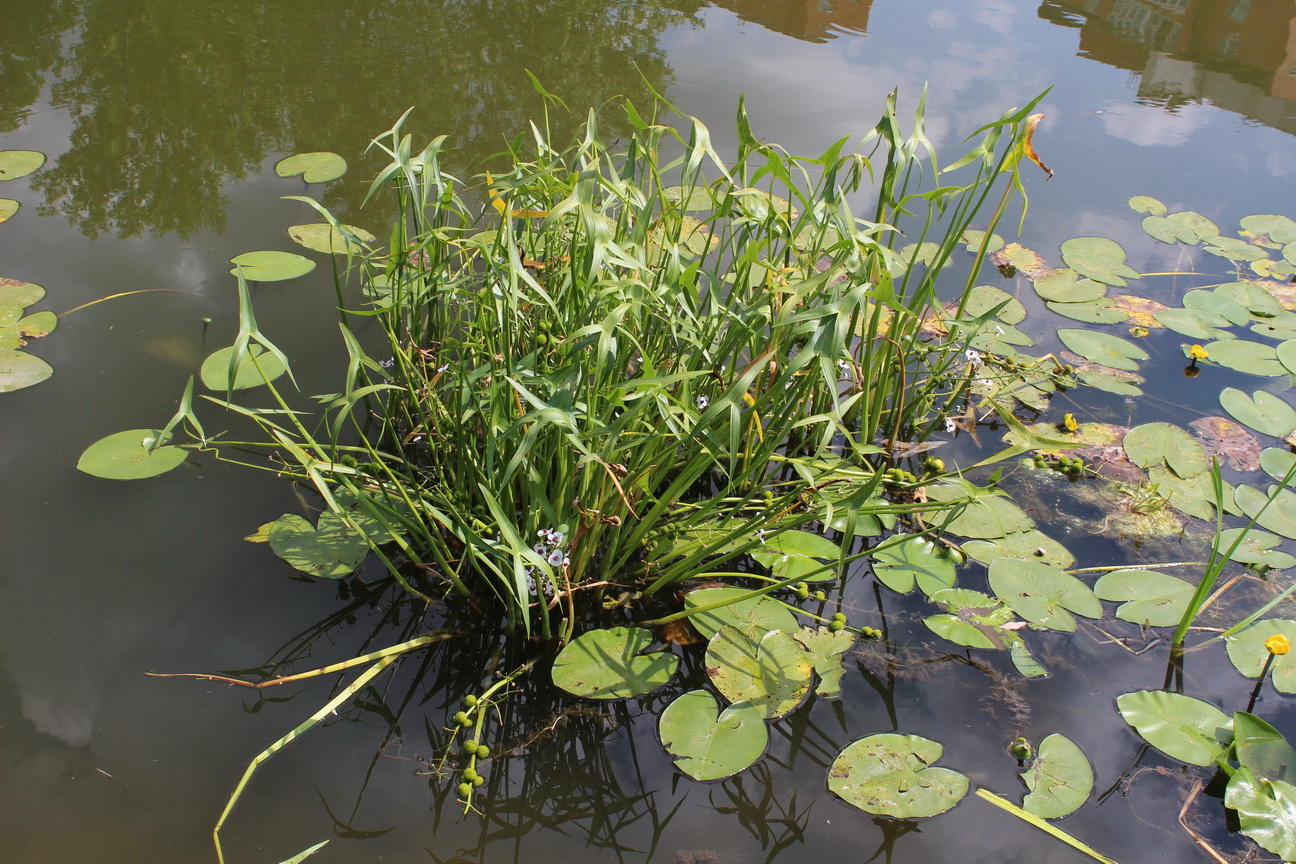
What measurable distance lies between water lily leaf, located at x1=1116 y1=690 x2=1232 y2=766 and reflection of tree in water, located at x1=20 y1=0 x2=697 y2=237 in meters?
2.06

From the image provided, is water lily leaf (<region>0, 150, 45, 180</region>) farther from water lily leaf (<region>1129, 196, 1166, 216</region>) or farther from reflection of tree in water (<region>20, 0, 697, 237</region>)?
water lily leaf (<region>1129, 196, 1166, 216</region>)

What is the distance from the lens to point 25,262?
2238mm

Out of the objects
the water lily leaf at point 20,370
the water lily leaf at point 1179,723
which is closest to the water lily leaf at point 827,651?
the water lily leaf at point 1179,723

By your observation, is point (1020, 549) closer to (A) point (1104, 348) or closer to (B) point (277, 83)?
Answer: (A) point (1104, 348)

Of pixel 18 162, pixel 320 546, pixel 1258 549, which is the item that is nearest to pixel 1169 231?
pixel 1258 549

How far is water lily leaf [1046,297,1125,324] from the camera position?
2.45 metres

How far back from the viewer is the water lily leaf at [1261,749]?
4.56 ft

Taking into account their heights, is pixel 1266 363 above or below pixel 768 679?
above

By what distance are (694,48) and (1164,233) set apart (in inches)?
80.9

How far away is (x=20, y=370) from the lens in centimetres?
192

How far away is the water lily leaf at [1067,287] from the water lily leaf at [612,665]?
178cm

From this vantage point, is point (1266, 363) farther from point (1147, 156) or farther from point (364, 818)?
point (364, 818)

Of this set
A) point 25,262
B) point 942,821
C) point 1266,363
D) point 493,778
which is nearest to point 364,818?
point 493,778

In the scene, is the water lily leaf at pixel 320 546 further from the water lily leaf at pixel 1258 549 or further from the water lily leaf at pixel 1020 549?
the water lily leaf at pixel 1258 549
